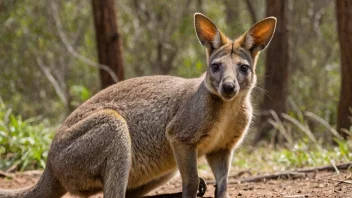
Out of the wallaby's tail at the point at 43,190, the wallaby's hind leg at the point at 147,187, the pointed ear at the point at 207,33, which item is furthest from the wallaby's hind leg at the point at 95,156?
the pointed ear at the point at 207,33

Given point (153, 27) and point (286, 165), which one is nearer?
point (286, 165)

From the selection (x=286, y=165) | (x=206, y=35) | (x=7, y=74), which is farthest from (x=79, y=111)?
(x=7, y=74)

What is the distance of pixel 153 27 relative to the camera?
22.1m

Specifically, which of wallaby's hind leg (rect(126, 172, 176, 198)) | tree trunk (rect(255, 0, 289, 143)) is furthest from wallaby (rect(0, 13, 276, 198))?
tree trunk (rect(255, 0, 289, 143))

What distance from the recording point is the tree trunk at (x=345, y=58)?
9672 millimetres

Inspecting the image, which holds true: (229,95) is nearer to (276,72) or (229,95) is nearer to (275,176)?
(275,176)

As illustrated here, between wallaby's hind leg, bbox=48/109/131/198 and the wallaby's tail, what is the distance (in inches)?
4.3

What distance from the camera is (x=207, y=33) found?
6.81m

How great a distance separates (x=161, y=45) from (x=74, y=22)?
11.8 ft

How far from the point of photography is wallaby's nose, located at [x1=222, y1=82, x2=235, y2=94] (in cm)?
609

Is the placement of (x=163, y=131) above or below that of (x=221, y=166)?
above

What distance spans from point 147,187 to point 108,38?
5689mm

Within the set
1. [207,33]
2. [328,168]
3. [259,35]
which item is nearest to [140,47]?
[328,168]

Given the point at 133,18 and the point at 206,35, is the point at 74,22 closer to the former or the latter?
the point at 133,18
